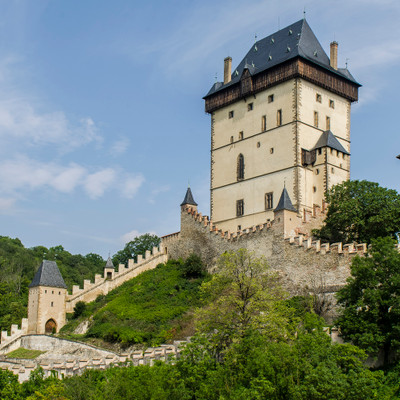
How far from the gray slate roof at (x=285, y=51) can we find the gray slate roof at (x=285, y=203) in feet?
34.3

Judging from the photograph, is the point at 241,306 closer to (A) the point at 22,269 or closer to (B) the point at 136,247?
(B) the point at 136,247

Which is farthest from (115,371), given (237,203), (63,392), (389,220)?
(237,203)

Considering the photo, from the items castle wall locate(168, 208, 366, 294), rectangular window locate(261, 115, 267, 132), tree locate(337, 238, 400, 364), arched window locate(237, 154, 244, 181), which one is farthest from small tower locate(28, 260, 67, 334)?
tree locate(337, 238, 400, 364)

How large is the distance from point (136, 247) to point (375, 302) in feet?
147

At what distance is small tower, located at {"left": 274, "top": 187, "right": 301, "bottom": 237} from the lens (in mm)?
43000

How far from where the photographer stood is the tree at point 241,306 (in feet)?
105

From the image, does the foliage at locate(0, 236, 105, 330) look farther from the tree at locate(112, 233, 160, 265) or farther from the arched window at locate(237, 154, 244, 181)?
the arched window at locate(237, 154, 244, 181)

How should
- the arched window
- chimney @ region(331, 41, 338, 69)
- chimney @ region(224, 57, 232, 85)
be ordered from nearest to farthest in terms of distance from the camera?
the arched window, chimney @ region(331, 41, 338, 69), chimney @ region(224, 57, 232, 85)

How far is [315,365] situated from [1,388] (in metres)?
15.3

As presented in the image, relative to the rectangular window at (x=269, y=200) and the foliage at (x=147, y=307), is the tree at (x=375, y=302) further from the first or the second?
the rectangular window at (x=269, y=200)

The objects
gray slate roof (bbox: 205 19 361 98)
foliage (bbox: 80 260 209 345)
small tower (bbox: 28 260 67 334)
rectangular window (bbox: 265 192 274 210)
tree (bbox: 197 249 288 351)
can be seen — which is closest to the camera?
tree (bbox: 197 249 288 351)

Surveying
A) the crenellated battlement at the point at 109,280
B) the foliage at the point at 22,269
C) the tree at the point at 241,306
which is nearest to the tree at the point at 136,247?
the foliage at the point at 22,269

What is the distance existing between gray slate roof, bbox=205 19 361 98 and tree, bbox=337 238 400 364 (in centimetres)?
2064

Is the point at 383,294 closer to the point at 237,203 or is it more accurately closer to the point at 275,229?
the point at 275,229
